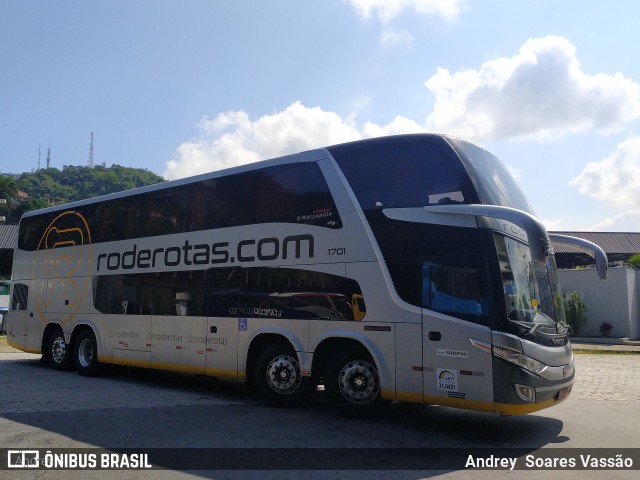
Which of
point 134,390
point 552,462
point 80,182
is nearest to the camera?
point 552,462

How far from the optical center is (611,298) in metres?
30.7

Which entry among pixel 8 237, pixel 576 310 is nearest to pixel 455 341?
pixel 576 310

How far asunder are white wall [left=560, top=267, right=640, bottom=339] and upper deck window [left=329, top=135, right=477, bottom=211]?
2510 cm

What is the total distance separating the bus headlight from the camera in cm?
711

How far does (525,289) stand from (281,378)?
14.1ft

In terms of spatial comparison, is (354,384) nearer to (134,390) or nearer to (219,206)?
(219,206)

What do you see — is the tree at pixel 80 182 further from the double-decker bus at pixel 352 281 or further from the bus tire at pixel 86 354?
the double-decker bus at pixel 352 281

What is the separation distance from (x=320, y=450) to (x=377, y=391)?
73.5 inches

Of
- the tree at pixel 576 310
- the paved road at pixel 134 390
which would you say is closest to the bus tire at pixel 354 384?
the paved road at pixel 134 390

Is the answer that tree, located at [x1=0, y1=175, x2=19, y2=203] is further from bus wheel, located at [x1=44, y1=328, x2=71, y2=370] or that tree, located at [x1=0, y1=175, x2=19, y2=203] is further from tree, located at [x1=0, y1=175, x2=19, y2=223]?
bus wheel, located at [x1=44, y1=328, x2=71, y2=370]

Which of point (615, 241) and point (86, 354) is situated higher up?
point (615, 241)

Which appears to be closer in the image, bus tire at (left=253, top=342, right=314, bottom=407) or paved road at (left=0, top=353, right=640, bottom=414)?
bus tire at (left=253, top=342, right=314, bottom=407)

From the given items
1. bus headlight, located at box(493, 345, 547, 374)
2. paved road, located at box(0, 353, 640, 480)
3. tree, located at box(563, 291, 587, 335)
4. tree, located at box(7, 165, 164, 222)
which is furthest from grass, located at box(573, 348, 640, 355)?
tree, located at box(7, 165, 164, 222)

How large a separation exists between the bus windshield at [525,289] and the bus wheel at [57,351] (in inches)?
435
